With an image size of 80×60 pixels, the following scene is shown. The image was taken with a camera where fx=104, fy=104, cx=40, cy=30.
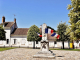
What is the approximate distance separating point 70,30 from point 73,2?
17.7ft

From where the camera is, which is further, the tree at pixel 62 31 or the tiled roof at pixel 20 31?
the tiled roof at pixel 20 31

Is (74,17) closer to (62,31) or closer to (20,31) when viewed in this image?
(62,31)

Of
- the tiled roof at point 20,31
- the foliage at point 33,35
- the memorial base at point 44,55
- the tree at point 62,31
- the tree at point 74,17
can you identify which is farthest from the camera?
the tiled roof at point 20,31

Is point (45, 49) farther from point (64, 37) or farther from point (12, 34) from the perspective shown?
point (12, 34)

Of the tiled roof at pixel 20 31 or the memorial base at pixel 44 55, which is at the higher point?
the tiled roof at pixel 20 31

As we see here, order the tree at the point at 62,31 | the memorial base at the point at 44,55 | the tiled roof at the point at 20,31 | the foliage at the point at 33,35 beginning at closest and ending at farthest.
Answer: the memorial base at the point at 44,55, the tree at the point at 62,31, the foliage at the point at 33,35, the tiled roof at the point at 20,31

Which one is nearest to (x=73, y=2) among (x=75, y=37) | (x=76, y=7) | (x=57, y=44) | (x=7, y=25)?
(x=76, y=7)

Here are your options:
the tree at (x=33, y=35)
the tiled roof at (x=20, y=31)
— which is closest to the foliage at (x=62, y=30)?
the tree at (x=33, y=35)

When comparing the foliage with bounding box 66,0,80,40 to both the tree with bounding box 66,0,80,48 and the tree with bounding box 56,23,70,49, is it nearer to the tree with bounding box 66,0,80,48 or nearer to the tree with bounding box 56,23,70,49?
the tree with bounding box 66,0,80,48

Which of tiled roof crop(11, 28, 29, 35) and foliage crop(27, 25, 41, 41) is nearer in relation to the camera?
foliage crop(27, 25, 41, 41)

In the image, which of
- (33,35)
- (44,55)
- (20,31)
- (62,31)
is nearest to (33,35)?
(33,35)

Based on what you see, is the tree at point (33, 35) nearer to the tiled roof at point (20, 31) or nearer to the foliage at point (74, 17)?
the tiled roof at point (20, 31)

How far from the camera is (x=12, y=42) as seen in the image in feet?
131

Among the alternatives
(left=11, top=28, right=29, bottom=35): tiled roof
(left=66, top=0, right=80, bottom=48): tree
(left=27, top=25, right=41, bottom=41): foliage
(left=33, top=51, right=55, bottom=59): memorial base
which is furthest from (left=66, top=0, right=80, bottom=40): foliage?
(left=11, top=28, right=29, bottom=35): tiled roof
